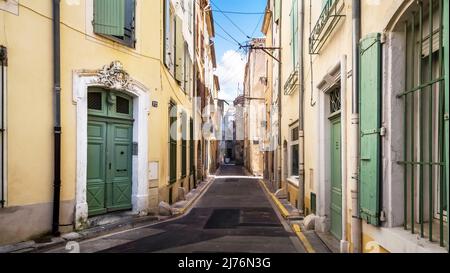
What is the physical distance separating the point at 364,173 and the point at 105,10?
19.7 ft

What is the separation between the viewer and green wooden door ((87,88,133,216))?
7.76 metres

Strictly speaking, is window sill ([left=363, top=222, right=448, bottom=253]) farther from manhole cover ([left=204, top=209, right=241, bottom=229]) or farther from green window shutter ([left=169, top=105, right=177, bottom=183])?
green window shutter ([left=169, top=105, right=177, bottom=183])

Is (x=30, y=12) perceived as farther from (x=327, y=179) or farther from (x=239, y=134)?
(x=239, y=134)

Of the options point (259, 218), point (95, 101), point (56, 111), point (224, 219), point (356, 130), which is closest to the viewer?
point (356, 130)

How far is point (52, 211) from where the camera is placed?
645 centimetres

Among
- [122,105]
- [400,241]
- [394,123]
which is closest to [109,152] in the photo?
[122,105]

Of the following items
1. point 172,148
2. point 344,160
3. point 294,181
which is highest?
point 172,148

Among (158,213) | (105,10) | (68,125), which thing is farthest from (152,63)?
(158,213)

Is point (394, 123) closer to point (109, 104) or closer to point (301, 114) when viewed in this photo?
point (301, 114)

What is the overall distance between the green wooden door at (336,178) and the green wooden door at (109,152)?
447cm

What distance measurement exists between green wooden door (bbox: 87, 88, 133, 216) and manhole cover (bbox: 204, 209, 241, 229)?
196 centimetres

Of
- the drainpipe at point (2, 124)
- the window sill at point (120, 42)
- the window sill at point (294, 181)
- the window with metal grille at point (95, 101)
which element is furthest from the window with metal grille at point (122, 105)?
the window sill at point (294, 181)

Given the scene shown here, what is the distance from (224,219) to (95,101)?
3.87 meters

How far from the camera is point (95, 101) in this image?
7910 millimetres
